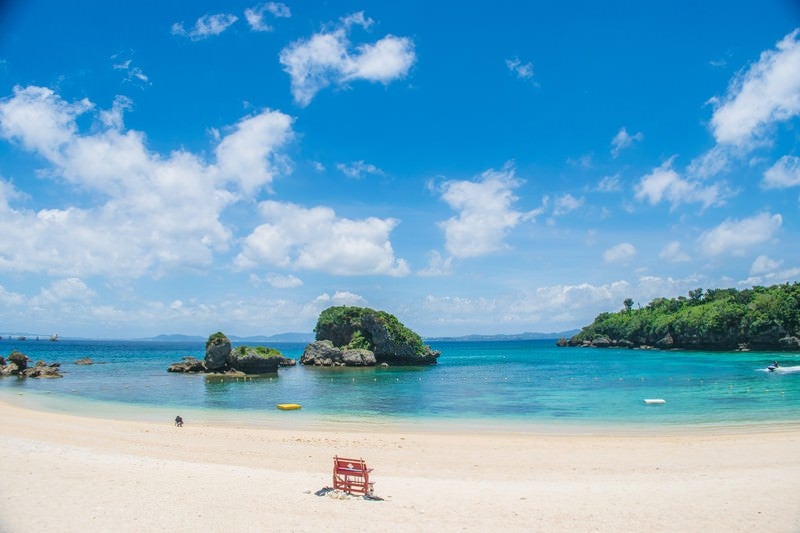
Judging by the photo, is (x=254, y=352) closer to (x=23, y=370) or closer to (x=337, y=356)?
(x=337, y=356)

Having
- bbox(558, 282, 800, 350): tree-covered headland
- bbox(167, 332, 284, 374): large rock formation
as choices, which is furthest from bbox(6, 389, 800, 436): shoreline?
bbox(558, 282, 800, 350): tree-covered headland

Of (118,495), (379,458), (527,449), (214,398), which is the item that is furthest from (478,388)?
(118,495)

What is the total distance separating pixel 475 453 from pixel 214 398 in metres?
30.0

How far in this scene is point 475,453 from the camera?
2233cm

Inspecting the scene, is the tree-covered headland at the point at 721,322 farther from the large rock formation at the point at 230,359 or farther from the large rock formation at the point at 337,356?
the large rock formation at the point at 230,359

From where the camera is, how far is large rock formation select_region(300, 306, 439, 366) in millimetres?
87062

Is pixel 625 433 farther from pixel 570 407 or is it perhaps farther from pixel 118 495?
pixel 118 495

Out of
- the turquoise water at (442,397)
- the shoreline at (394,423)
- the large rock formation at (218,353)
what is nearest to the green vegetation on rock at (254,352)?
the large rock formation at (218,353)

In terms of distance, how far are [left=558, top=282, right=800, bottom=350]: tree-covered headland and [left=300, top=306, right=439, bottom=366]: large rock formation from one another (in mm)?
74655

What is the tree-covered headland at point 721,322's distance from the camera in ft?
356

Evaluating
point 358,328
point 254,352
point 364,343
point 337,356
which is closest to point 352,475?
point 254,352

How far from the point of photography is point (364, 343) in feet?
300

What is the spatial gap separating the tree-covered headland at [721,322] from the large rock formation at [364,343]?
7465 cm

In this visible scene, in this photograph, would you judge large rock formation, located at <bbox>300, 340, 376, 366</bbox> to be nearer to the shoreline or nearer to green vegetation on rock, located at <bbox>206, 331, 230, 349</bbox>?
green vegetation on rock, located at <bbox>206, 331, 230, 349</bbox>
